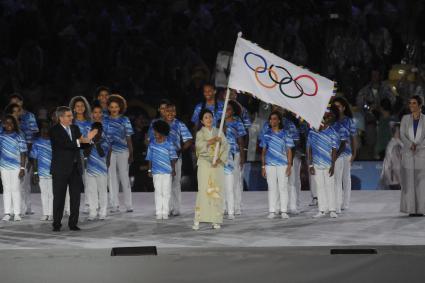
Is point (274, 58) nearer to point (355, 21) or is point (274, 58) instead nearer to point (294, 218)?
point (294, 218)

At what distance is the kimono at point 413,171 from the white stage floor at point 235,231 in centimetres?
25

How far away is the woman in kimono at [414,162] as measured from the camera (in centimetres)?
1603

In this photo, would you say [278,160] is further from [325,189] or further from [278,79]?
[278,79]

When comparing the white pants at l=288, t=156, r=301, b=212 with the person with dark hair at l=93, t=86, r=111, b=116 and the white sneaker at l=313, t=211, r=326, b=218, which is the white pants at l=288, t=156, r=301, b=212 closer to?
the white sneaker at l=313, t=211, r=326, b=218

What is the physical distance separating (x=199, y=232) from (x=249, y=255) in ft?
7.34

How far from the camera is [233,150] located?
53.2ft

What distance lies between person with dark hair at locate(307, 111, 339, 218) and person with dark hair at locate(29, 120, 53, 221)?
4198mm

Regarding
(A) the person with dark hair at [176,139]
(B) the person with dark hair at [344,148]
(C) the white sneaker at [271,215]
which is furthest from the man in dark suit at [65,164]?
(B) the person with dark hair at [344,148]

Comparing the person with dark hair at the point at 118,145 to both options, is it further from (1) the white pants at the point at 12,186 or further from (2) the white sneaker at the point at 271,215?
(2) the white sneaker at the point at 271,215

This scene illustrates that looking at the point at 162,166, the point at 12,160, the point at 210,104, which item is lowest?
the point at 162,166

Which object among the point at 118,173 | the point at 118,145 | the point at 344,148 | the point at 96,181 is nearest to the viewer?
the point at 96,181

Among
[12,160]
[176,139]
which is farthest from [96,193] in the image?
[176,139]

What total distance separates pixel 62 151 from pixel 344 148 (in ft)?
15.4

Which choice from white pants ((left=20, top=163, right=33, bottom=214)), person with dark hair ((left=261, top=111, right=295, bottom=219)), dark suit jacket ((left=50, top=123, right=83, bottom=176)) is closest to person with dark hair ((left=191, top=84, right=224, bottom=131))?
person with dark hair ((left=261, top=111, right=295, bottom=219))
